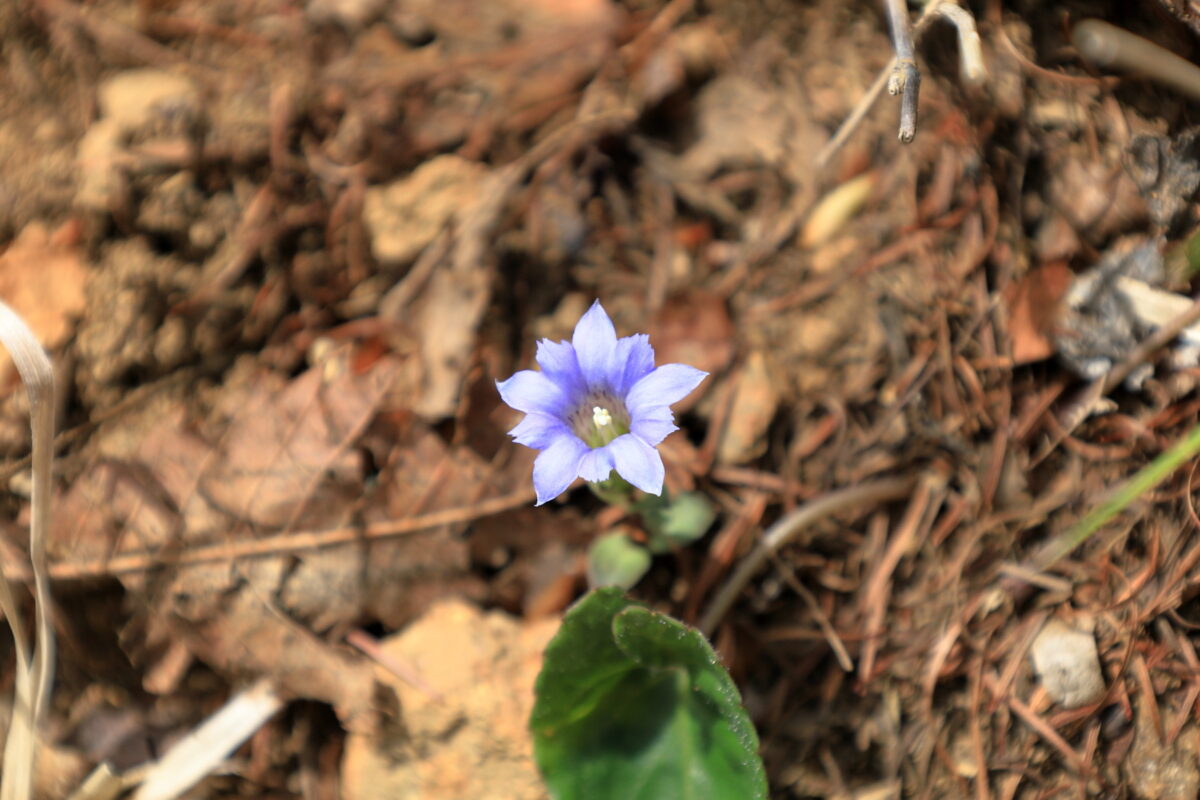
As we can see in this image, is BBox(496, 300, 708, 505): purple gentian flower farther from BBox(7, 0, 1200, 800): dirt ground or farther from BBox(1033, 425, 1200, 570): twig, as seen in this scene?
BBox(1033, 425, 1200, 570): twig

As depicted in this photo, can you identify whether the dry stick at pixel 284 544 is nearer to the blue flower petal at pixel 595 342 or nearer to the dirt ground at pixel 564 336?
the dirt ground at pixel 564 336

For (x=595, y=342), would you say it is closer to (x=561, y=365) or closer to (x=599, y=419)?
(x=561, y=365)

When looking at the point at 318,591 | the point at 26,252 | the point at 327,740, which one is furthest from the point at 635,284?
the point at 26,252

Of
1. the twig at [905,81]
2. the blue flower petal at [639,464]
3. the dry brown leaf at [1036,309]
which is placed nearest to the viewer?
the blue flower petal at [639,464]

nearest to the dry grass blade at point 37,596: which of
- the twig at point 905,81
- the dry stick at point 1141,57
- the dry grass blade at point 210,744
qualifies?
the dry grass blade at point 210,744

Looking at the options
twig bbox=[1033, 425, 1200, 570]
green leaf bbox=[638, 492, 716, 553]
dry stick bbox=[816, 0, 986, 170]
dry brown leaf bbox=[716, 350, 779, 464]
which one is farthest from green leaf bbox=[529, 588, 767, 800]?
dry stick bbox=[816, 0, 986, 170]
